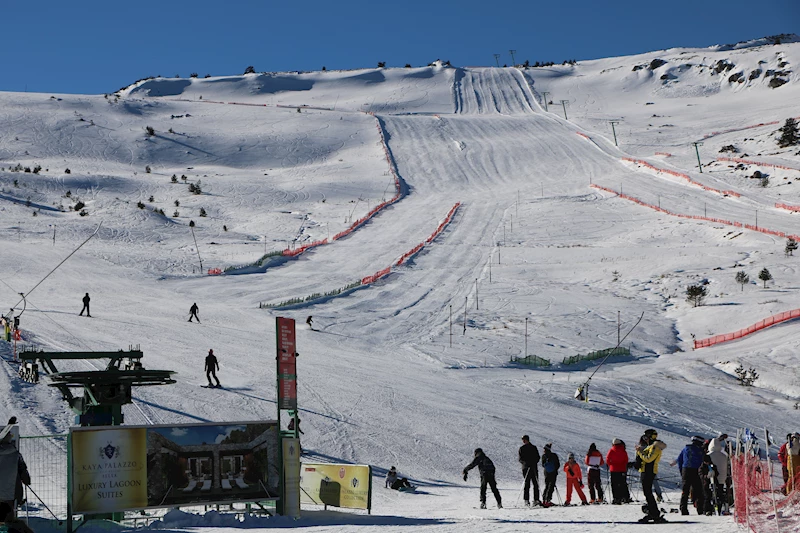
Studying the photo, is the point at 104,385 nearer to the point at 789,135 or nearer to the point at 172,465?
the point at 172,465

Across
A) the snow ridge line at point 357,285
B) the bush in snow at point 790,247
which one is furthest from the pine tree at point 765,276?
the snow ridge line at point 357,285

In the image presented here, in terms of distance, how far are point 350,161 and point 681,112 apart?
37.7 m

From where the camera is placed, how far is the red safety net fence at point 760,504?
10.2 meters

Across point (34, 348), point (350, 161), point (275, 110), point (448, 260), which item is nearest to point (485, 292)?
point (448, 260)


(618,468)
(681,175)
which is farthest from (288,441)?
(681,175)

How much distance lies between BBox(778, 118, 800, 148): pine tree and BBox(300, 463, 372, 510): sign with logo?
6418 cm

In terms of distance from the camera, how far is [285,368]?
1386cm

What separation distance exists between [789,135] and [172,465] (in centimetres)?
6864

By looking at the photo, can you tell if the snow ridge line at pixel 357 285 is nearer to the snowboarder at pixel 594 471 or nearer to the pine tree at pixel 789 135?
the snowboarder at pixel 594 471

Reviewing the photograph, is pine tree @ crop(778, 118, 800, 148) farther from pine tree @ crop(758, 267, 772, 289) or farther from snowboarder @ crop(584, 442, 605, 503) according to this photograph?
snowboarder @ crop(584, 442, 605, 503)

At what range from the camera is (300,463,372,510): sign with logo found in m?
→ 15.5

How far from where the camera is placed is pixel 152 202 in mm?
60188

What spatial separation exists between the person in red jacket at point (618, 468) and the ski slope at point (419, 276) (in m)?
0.40

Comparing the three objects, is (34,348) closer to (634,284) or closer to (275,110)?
(634,284)
